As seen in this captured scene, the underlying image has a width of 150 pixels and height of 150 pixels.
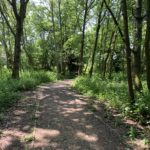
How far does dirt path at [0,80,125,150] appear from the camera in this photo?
5148 millimetres

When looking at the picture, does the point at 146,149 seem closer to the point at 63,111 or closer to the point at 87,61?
the point at 63,111

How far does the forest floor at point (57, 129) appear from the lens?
16.9 ft

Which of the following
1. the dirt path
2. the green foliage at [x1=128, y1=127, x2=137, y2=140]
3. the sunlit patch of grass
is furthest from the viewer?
the green foliage at [x1=128, y1=127, x2=137, y2=140]

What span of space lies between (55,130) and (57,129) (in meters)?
0.09

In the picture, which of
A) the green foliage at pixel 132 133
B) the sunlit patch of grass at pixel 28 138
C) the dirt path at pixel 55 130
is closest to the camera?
the dirt path at pixel 55 130

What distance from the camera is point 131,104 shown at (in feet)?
24.6

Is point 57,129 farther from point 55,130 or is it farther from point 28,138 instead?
point 28,138

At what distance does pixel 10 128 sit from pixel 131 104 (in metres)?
3.60

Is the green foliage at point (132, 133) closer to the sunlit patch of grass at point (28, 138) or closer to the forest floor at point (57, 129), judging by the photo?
the forest floor at point (57, 129)

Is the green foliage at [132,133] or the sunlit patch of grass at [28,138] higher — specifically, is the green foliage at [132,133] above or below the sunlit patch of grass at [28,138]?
below

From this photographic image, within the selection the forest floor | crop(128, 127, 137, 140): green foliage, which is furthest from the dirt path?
crop(128, 127, 137, 140): green foliage

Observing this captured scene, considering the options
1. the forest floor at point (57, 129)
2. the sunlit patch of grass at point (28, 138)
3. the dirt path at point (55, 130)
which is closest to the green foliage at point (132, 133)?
the forest floor at point (57, 129)

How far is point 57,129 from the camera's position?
601 centimetres

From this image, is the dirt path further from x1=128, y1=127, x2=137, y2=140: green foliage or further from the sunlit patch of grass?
x1=128, y1=127, x2=137, y2=140: green foliage
